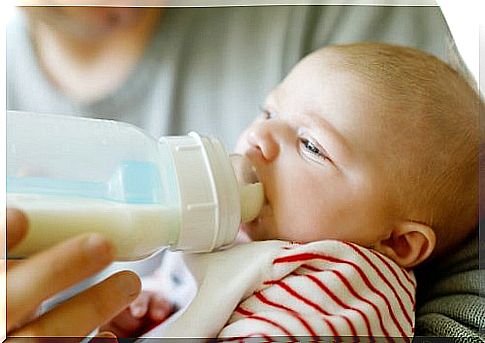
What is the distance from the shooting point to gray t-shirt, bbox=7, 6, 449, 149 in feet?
1.77

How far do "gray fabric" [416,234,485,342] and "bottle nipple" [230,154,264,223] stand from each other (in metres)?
0.14

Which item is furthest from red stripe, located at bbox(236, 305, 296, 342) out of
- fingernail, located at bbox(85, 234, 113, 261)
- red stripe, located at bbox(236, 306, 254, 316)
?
fingernail, located at bbox(85, 234, 113, 261)

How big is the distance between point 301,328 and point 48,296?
0.15 meters

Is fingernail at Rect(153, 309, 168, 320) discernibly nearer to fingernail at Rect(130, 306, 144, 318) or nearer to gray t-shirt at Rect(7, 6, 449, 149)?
fingernail at Rect(130, 306, 144, 318)

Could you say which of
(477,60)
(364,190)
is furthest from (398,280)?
(477,60)

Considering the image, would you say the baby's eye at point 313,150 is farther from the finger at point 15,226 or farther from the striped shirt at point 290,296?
the finger at point 15,226

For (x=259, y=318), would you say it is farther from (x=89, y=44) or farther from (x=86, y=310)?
(x=89, y=44)

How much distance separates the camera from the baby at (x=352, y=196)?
46cm

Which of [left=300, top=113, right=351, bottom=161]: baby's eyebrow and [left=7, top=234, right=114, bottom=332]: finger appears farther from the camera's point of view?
[left=300, top=113, right=351, bottom=161]: baby's eyebrow

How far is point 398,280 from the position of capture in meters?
0.50

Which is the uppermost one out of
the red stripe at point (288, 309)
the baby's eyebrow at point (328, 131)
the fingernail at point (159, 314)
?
the baby's eyebrow at point (328, 131)

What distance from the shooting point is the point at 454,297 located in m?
0.53

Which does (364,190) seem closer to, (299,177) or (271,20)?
(299,177)

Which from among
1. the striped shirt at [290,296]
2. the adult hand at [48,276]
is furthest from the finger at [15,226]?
the striped shirt at [290,296]
